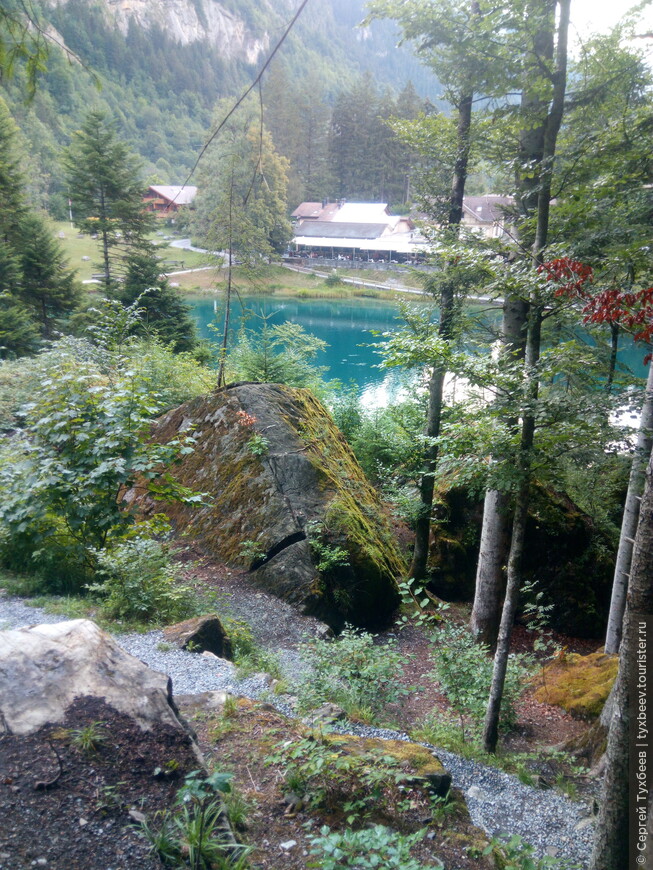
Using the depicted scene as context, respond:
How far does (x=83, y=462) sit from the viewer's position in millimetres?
4961

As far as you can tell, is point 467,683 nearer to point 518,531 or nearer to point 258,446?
point 518,531

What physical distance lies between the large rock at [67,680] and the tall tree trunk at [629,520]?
141 inches

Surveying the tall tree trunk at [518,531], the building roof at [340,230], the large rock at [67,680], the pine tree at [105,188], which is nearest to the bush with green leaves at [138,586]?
the large rock at [67,680]

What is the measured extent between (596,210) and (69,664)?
17.9 ft

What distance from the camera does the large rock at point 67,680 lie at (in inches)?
109

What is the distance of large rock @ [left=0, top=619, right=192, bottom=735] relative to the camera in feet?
9.09

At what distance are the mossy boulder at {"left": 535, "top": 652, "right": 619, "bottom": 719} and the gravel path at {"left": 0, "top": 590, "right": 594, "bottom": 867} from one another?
1.86 metres

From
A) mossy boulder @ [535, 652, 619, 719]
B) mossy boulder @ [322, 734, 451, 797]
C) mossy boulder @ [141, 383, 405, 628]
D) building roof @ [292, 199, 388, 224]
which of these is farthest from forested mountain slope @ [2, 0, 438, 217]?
mossy boulder @ [322, 734, 451, 797]

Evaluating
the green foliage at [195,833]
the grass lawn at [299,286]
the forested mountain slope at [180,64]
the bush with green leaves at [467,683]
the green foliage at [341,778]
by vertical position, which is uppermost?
the forested mountain slope at [180,64]

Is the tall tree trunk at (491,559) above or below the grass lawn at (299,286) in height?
below

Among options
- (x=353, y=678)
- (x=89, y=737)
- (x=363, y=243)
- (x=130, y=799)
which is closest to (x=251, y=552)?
(x=353, y=678)

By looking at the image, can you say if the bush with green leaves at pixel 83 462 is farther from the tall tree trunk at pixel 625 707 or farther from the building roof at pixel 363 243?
the building roof at pixel 363 243

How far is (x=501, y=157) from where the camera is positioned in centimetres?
670

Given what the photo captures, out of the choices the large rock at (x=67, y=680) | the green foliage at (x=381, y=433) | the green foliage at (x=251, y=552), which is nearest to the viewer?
the large rock at (x=67, y=680)
